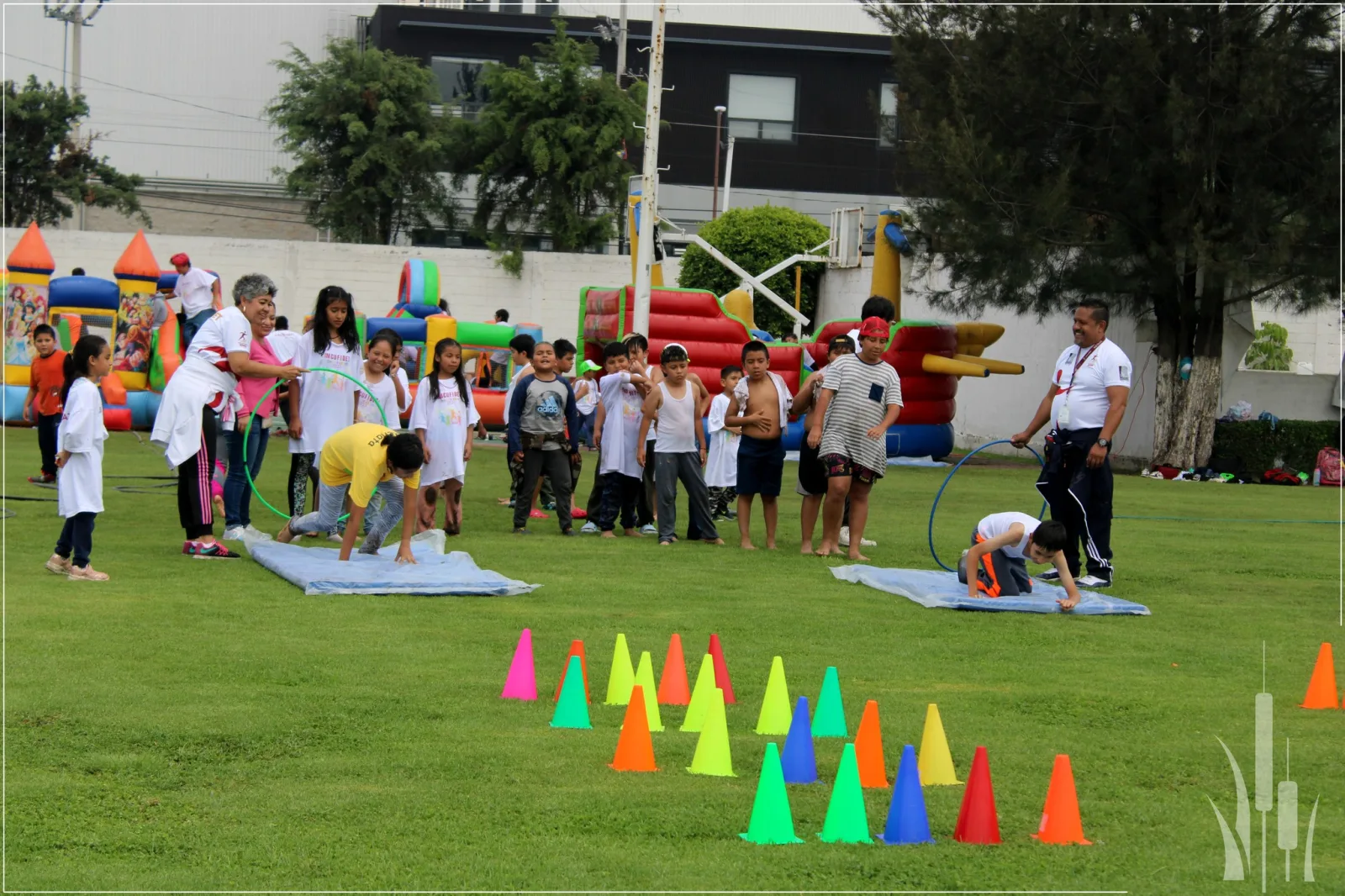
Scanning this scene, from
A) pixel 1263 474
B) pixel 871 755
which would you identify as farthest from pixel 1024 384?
pixel 871 755

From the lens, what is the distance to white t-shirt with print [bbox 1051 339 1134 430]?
34.9ft

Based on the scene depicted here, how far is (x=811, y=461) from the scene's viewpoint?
12.1 meters

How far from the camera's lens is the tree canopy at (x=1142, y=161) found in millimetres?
22484

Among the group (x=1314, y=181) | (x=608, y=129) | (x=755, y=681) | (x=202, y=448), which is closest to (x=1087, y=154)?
(x=1314, y=181)

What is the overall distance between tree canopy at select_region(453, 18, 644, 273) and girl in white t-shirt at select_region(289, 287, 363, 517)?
72.9 feet

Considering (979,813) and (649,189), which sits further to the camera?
(649,189)

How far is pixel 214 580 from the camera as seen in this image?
31.8ft

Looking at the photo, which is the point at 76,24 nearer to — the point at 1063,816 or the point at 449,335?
the point at 449,335

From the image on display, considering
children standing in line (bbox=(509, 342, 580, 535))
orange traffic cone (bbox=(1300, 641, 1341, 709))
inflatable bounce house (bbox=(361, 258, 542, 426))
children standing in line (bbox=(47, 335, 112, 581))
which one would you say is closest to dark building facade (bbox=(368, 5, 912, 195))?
inflatable bounce house (bbox=(361, 258, 542, 426))

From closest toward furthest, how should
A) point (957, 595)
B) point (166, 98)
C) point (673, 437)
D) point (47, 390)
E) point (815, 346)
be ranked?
point (957, 595) < point (673, 437) < point (47, 390) < point (815, 346) < point (166, 98)

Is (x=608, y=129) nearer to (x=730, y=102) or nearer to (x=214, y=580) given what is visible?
(x=730, y=102)

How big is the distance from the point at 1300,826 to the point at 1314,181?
19703mm

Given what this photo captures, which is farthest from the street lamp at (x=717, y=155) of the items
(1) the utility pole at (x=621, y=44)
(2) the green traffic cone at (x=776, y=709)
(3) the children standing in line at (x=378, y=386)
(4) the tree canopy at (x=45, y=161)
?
(2) the green traffic cone at (x=776, y=709)

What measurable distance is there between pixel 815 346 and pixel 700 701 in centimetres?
1610
